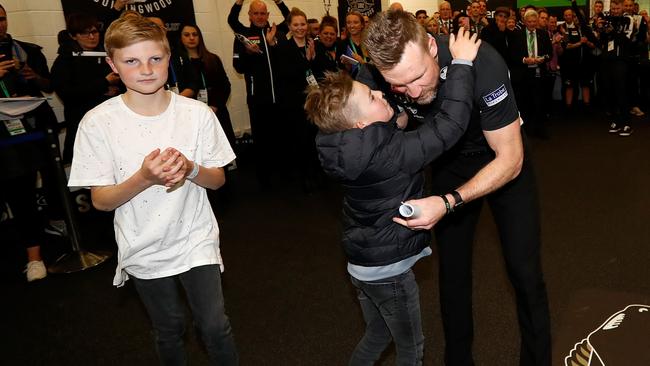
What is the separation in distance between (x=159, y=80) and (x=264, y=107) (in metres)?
3.68

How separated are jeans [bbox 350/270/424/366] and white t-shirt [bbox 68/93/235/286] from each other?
1.83ft

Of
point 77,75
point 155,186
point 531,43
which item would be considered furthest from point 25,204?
point 531,43

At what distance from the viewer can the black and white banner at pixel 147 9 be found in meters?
4.93

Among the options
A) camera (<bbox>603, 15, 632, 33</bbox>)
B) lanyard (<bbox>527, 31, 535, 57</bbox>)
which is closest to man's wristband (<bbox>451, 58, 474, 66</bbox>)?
lanyard (<bbox>527, 31, 535, 57</bbox>)

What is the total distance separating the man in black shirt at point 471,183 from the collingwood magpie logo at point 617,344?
1.19 ft

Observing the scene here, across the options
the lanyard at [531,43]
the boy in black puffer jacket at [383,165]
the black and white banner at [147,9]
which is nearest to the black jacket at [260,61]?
the black and white banner at [147,9]

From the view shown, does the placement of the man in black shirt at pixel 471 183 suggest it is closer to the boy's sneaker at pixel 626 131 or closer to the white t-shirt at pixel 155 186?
the white t-shirt at pixel 155 186

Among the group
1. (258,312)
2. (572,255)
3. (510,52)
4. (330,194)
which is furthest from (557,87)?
(258,312)

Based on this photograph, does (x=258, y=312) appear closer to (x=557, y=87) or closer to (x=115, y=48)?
(x=115, y=48)

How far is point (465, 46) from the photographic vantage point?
5.16 ft

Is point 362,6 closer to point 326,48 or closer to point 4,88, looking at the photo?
point 326,48

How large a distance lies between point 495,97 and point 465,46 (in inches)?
7.2

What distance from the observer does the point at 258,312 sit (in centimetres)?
289

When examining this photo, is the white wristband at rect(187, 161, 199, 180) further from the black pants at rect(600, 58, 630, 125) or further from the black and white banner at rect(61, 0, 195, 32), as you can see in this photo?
the black pants at rect(600, 58, 630, 125)
